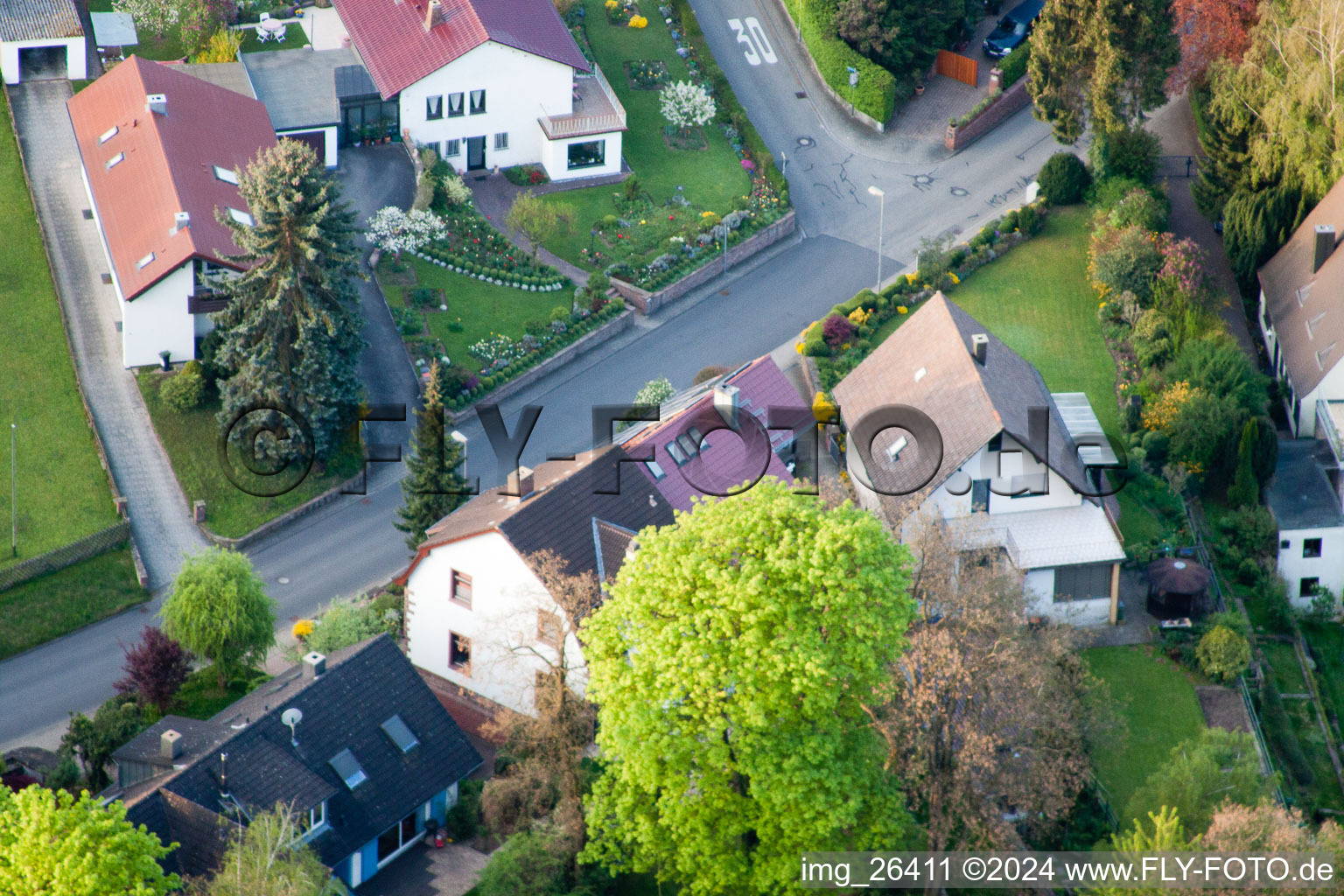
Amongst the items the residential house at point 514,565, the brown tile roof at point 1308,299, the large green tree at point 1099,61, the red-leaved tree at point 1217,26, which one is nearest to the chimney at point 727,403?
the residential house at point 514,565

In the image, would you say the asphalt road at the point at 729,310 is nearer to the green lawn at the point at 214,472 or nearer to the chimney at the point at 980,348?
the green lawn at the point at 214,472

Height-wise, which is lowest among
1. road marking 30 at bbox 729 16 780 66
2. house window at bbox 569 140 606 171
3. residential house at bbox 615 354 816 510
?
Result: residential house at bbox 615 354 816 510

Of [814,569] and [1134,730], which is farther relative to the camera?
[1134,730]

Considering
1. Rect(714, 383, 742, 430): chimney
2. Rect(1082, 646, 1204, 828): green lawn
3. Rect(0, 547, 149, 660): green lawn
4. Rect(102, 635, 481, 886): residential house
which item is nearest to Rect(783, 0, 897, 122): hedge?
Rect(714, 383, 742, 430): chimney

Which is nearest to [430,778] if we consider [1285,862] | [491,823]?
[491,823]

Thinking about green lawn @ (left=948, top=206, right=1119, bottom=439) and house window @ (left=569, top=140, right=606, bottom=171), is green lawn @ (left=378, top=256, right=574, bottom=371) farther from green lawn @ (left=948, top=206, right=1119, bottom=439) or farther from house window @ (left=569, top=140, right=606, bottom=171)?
green lawn @ (left=948, top=206, right=1119, bottom=439)

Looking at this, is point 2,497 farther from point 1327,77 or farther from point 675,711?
point 1327,77
